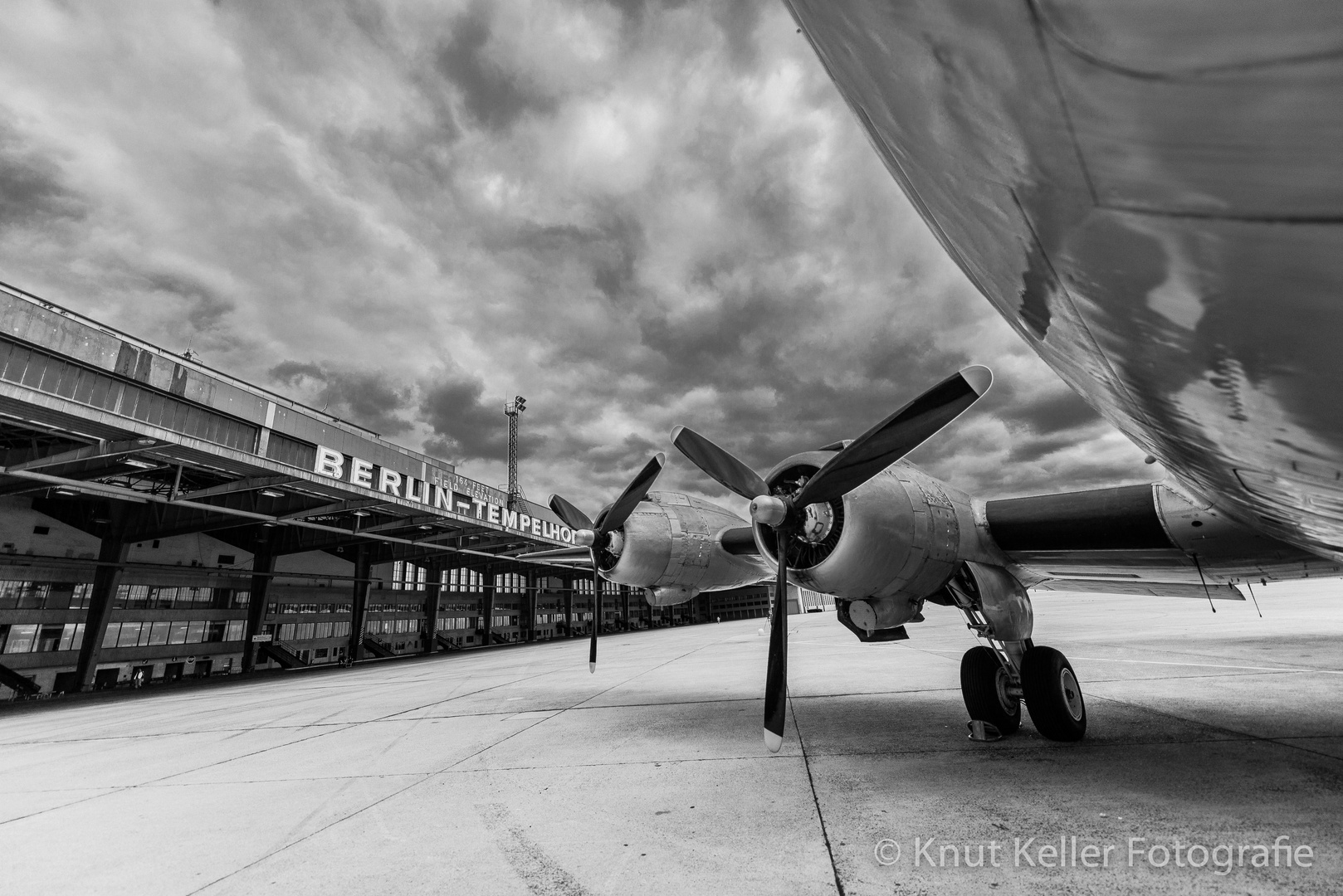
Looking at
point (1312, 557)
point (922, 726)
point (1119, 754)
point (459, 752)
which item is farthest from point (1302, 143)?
point (1312, 557)

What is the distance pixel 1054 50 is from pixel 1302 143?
1.29ft

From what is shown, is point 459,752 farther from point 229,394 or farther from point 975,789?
point 229,394

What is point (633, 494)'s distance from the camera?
8.99 metres

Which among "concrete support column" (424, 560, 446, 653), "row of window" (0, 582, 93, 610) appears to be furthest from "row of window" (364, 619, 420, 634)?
"row of window" (0, 582, 93, 610)

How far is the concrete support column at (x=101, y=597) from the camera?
21516mm

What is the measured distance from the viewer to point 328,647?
109 feet

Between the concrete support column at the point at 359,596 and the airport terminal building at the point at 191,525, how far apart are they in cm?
17

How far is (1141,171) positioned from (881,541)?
5.08 m

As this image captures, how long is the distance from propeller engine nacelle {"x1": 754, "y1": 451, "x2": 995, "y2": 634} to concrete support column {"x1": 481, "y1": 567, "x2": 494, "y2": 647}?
41542 millimetres

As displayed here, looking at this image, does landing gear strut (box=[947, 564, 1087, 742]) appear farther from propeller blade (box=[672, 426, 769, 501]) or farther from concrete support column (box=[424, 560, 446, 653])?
concrete support column (box=[424, 560, 446, 653])

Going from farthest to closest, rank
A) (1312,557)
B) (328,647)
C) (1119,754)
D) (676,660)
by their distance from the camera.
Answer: (328,647) < (676,660) < (1312,557) < (1119,754)

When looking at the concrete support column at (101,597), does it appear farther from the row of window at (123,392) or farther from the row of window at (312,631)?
the row of window at (123,392)

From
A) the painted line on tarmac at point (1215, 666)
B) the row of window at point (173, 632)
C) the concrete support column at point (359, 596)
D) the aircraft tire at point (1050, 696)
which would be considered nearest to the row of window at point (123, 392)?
the row of window at point (173, 632)

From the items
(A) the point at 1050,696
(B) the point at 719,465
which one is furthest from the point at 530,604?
(A) the point at 1050,696
